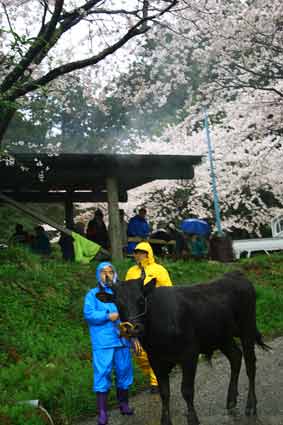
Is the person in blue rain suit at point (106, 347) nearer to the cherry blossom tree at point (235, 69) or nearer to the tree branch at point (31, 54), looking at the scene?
the tree branch at point (31, 54)

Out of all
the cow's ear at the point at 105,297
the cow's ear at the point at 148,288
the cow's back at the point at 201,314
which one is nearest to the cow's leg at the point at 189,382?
the cow's back at the point at 201,314

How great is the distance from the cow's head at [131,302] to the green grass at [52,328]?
4.63ft

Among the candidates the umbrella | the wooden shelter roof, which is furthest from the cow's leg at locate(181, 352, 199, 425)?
the umbrella

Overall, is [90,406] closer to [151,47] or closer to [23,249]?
[23,249]

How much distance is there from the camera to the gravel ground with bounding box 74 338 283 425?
244 inches

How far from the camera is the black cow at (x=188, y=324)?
19.4 feet

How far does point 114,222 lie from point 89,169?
4.69 ft

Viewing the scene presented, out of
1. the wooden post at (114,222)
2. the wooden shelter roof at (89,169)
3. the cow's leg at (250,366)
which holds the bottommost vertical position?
the cow's leg at (250,366)

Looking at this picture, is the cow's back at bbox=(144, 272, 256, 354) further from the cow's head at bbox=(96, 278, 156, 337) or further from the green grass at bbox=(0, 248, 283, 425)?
the green grass at bbox=(0, 248, 283, 425)

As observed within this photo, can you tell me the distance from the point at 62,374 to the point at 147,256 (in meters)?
1.81

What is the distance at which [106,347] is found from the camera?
6547 millimetres

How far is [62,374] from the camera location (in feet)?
25.2

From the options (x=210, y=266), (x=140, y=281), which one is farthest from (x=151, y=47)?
(x=140, y=281)

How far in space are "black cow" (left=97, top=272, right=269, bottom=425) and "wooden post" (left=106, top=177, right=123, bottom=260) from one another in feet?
27.7
